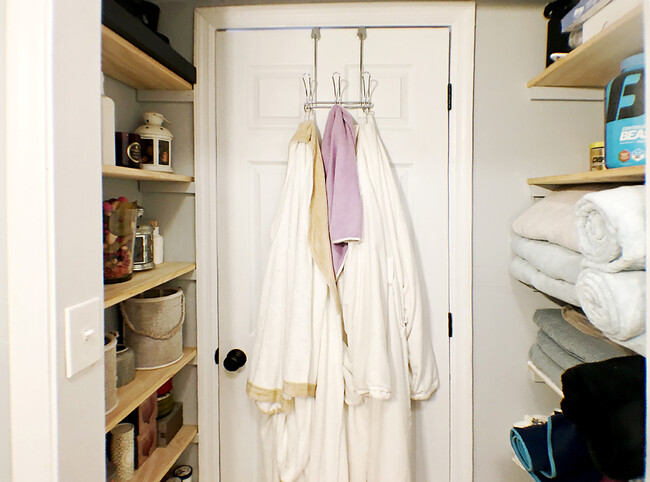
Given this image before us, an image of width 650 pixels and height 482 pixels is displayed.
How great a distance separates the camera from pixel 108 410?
96cm

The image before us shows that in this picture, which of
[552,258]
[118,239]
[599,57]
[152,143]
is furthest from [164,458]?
[599,57]

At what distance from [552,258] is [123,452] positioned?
1231 mm

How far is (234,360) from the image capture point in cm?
140

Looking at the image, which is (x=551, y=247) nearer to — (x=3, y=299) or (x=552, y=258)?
(x=552, y=258)

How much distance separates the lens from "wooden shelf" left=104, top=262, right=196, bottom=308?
95 cm

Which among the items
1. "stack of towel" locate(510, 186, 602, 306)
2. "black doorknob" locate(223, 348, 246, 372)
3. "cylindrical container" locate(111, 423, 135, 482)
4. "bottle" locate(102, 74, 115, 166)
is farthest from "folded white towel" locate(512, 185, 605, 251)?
"cylindrical container" locate(111, 423, 135, 482)

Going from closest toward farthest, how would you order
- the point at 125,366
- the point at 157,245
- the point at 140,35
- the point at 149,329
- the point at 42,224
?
the point at 42,224
the point at 140,35
the point at 125,366
the point at 149,329
the point at 157,245

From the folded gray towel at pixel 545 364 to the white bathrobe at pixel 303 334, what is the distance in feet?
1.93

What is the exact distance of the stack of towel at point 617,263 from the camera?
0.76m

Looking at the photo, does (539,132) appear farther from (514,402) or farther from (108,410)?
(108,410)

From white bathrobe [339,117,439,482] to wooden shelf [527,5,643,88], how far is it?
21.6 inches

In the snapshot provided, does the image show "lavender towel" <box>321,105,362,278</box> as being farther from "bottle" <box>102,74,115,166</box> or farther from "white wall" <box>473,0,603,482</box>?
"bottle" <box>102,74,115,166</box>

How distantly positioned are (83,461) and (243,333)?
2.40 ft

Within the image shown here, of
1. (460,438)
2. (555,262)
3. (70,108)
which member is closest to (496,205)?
(555,262)
